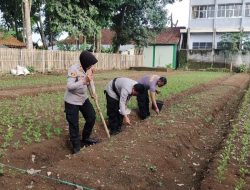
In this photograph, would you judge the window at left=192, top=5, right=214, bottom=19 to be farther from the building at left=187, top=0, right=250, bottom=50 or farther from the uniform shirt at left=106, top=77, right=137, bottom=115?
the uniform shirt at left=106, top=77, right=137, bottom=115

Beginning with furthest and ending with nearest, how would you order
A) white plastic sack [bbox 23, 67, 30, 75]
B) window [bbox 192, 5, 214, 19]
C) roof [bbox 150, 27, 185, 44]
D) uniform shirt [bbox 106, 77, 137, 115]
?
roof [bbox 150, 27, 185, 44]
window [bbox 192, 5, 214, 19]
white plastic sack [bbox 23, 67, 30, 75]
uniform shirt [bbox 106, 77, 137, 115]

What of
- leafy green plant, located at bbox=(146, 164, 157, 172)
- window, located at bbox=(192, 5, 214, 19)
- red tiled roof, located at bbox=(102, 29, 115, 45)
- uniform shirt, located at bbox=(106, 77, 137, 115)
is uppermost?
window, located at bbox=(192, 5, 214, 19)

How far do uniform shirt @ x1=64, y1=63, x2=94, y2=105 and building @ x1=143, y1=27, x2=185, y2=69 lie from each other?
128 feet

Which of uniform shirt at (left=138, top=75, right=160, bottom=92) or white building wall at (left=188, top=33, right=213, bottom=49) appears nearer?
uniform shirt at (left=138, top=75, right=160, bottom=92)

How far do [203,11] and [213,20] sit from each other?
74.1 inches

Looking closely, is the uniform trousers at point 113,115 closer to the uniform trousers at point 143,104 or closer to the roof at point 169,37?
the uniform trousers at point 143,104

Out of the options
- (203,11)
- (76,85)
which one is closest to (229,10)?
(203,11)

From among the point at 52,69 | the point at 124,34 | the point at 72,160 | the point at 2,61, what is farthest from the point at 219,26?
the point at 72,160

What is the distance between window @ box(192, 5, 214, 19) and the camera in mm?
45750

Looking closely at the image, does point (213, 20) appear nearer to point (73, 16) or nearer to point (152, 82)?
point (73, 16)

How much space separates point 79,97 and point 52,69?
20.7 m

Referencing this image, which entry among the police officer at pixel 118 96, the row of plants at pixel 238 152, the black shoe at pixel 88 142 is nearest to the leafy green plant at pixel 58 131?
the black shoe at pixel 88 142

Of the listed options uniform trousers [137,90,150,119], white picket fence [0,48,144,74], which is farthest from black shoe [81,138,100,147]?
white picket fence [0,48,144,74]

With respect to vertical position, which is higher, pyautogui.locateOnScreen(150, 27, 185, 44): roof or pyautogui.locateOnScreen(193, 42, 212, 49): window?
pyautogui.locateOnScreen(150, 27, 185, 44): roof
